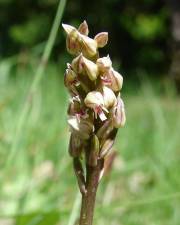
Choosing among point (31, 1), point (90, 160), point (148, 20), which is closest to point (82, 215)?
point (90, 160)

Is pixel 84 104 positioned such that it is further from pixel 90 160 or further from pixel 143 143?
pixel 143 143

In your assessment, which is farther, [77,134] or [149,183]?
[149,183]

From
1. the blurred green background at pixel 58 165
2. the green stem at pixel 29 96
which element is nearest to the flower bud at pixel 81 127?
the blurred green background at pixel 58 165

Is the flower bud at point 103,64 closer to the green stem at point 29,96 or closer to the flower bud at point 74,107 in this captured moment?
the flower bud at point 74,107

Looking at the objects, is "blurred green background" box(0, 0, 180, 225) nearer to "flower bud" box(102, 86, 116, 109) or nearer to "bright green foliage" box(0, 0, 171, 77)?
"flower bud" box(102, 86, 116, 109)

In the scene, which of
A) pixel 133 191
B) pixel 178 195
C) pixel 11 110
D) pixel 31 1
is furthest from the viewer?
pixel 31 1

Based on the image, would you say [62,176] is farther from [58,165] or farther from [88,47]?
[88,47]

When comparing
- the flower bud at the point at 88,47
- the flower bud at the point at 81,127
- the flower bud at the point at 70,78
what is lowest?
the flower bud at the point at 81,127
